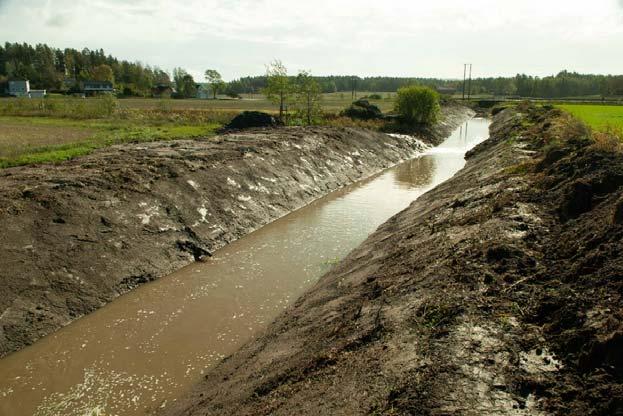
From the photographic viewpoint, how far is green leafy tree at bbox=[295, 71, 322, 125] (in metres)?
48.0

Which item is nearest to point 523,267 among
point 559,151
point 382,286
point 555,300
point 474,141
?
point 555,300

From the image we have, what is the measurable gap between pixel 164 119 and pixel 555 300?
48182 mm

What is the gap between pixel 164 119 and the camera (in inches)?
1930

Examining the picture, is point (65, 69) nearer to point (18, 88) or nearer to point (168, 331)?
point (18, 88)

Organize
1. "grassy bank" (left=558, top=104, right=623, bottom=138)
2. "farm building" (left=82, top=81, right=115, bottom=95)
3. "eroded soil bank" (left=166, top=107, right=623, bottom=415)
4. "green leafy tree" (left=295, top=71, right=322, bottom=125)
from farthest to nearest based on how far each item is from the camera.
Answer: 1. "farm building" (left=82, top=81, right=115, bottom=95)
2. "green leafy tree" (left=295, top=71, right=322, bottom=125)
3. "grassy bank" (left=558, top=104, right=623, bottom=138)
4. "eroded soil bank" (left=166, top=107, right=623, bottom=415)

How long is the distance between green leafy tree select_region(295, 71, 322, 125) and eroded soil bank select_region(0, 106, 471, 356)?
22.4m

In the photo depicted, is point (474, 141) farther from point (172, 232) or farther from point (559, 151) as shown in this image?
point (172, 232)

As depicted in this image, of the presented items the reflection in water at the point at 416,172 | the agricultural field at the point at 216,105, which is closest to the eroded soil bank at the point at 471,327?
the reflection in water at the point at 416,172

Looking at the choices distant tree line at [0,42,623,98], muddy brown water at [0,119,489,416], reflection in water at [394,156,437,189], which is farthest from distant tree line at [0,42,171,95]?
muddy brown water at [0,119,489,416]

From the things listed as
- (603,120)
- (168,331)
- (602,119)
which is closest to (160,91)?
(602,119)

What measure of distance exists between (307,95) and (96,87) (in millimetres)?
85061

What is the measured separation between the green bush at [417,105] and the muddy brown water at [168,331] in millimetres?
36511

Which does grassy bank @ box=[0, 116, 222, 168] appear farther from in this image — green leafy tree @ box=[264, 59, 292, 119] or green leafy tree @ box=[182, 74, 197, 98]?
green leafy tree @ box=[182, 74, 197, 98]

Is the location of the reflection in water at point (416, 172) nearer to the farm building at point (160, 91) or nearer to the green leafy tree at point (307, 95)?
the green leafy tree at point (307, 95)
